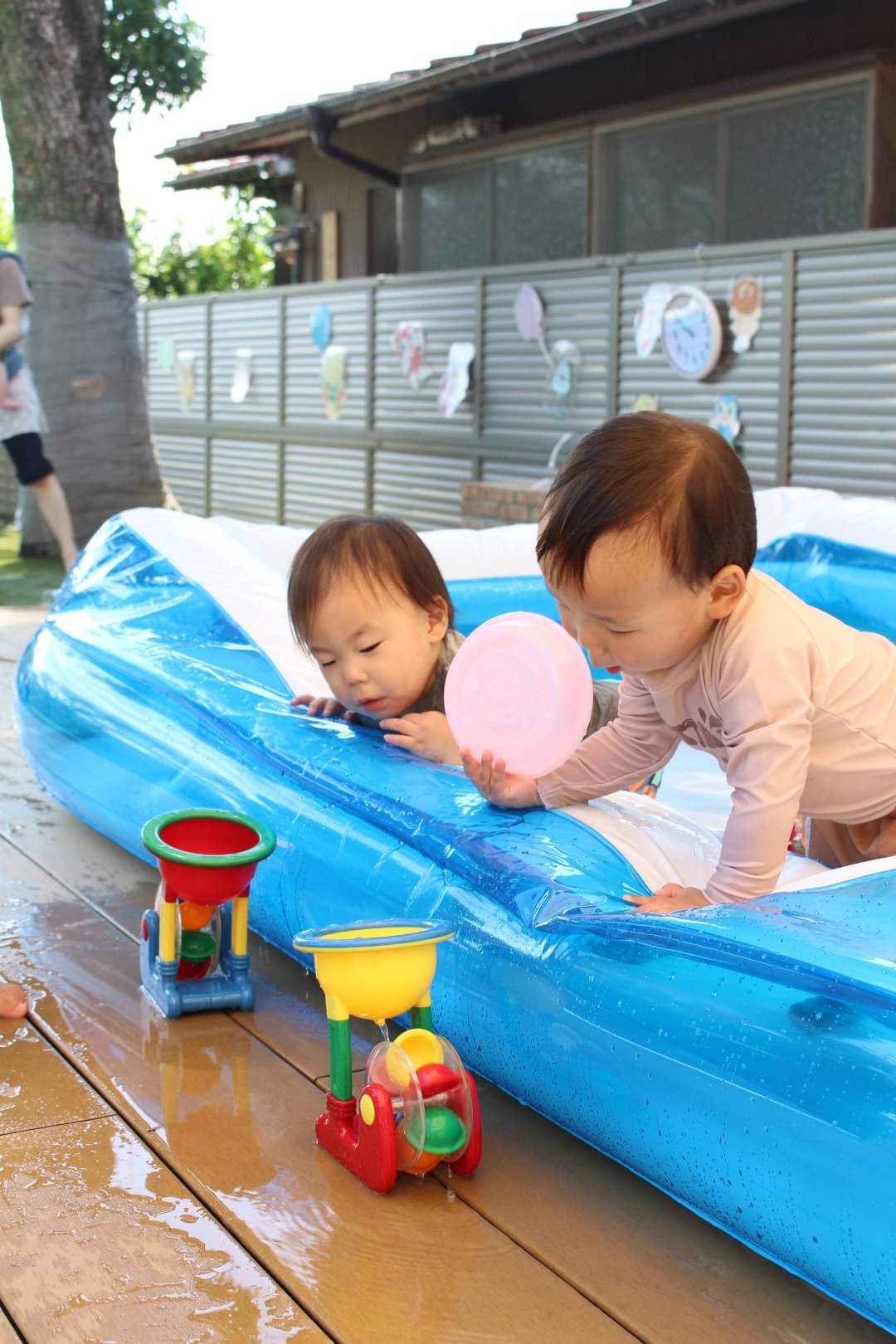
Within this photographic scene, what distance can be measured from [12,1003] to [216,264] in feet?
75.5

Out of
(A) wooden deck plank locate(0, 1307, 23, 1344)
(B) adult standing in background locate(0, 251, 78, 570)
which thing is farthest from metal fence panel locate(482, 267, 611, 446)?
(A) wooden deck plank locate(0, 1307, 23, 1344)

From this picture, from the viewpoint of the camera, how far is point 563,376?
7.31 metres

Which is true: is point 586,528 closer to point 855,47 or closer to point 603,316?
point 603,316

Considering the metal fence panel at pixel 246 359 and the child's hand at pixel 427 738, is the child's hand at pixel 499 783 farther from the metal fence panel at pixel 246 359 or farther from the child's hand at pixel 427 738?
the metal fence panel at pixel 246 359

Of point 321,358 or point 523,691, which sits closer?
point 523,691

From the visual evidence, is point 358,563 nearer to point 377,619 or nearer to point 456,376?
point 377,619

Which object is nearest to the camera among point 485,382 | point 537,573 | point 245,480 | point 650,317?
point 537,573

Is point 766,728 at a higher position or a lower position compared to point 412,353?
lower

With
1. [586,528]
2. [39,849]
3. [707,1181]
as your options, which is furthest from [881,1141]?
[39,849]

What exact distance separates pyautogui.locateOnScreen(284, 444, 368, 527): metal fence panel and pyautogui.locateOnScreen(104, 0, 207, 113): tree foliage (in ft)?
45.2

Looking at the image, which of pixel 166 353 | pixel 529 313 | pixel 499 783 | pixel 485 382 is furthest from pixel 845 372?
pixel 166 353

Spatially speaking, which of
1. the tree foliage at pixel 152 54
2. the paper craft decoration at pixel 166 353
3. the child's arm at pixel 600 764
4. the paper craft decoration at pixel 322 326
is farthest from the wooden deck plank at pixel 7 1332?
the tree foliage at pixel 152 54

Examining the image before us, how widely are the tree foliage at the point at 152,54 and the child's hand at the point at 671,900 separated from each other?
859 inches

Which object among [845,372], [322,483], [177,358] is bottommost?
A: [322,483]
